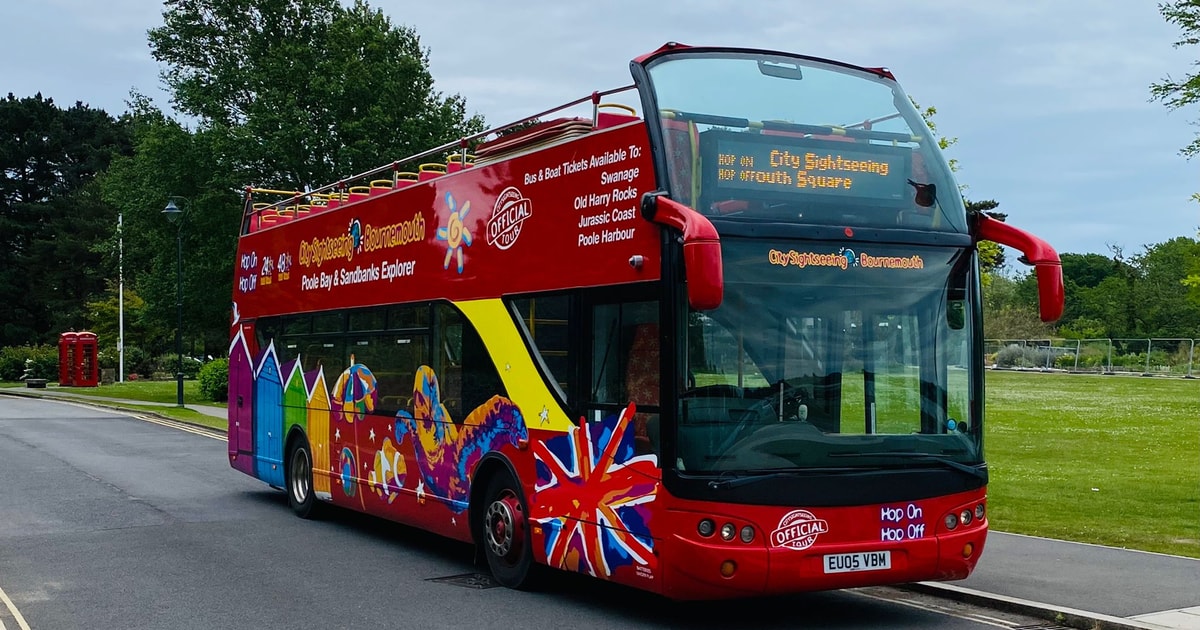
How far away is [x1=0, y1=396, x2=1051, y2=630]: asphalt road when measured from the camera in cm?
932

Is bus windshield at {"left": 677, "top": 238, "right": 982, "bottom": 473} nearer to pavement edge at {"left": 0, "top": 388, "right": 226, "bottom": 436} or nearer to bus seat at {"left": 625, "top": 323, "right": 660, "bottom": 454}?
bus seat at {"left": 625, "top": 323, "right": 660, "bottom": 454}

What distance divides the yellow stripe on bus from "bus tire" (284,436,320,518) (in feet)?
16.6

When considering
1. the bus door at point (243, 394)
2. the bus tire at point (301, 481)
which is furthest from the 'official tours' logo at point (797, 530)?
the bus door at point (243, 394)

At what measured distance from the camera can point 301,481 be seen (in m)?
15.8

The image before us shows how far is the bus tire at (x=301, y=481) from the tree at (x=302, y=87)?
2533 cm

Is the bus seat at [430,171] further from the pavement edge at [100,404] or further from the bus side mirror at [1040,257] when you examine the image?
the pavement edge at [100,404]

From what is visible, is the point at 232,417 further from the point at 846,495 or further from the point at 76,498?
the point at 846,495

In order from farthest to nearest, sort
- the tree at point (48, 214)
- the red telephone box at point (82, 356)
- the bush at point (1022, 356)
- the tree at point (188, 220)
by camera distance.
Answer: the tree at point (48, 214) → the bush at point (1022, 356) → the red telephone box at point (82, 356) → the tree at point (188, 220)

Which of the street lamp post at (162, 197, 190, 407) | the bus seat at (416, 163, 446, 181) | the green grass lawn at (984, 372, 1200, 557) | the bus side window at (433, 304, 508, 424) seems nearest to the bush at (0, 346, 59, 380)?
the street lamp post at (162, 197, 190, 407)

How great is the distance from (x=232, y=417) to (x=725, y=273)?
11725 millimetres

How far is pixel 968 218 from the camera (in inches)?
364

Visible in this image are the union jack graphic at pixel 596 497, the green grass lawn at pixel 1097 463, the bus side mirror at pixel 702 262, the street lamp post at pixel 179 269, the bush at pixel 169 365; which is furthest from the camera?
the bush at pixel 169 365

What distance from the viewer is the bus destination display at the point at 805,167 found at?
863cm

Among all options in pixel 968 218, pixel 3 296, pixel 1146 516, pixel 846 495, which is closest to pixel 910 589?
pixel 846 495
